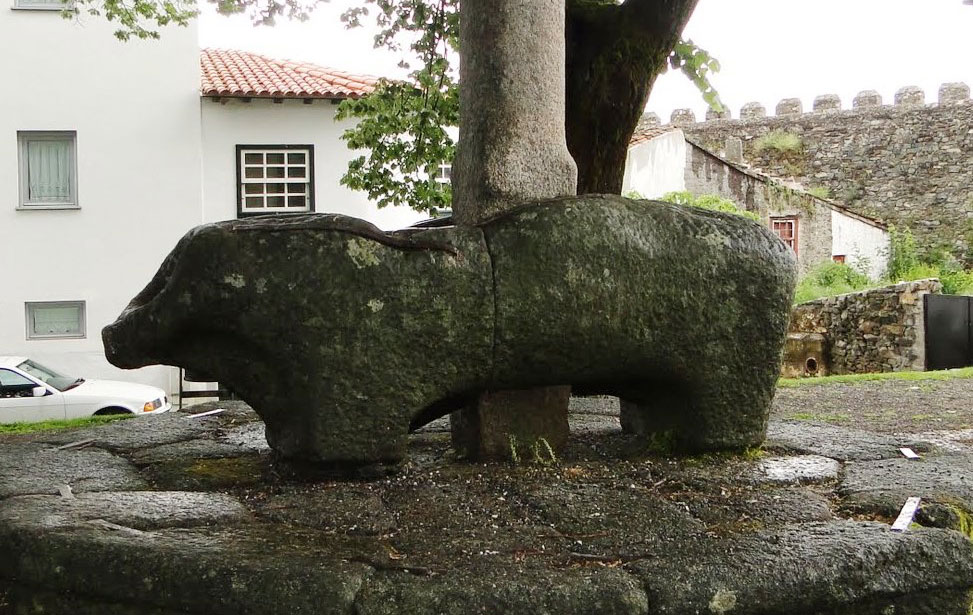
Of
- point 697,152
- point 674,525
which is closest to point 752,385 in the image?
point 674,525

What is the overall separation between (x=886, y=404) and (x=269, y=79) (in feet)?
49.3

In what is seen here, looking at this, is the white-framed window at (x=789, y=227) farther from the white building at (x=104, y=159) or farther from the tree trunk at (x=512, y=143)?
the tree trunk at (x=512, y=143)

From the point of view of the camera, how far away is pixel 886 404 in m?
6.54

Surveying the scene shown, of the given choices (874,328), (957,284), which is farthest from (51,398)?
(957,284)

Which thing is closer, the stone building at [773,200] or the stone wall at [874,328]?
the stone wall at [874,328]

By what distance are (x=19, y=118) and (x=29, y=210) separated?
1674mm

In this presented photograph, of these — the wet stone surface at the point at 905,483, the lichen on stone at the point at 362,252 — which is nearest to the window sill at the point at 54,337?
the lichen on stone at the point at 362,252

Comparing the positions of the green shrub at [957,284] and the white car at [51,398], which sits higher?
the green shrub at [957,284]

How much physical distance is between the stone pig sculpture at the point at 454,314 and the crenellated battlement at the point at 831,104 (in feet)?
77.4

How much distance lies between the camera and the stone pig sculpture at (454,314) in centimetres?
313

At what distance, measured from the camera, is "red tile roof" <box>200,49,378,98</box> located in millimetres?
17484

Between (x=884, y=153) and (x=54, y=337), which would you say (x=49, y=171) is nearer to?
(x=54, y=337)

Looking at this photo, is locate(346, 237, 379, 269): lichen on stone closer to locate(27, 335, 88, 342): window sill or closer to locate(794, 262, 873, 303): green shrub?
locate(27, 335, 88, 342): window sill

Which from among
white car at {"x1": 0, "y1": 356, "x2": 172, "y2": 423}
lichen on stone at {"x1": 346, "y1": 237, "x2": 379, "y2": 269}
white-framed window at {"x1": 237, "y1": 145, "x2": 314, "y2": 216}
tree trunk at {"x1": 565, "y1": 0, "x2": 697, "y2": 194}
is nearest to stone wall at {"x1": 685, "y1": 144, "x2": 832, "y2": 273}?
white-framed window at {"x1": 237, "y1": 145, "x2": 314, "y2": 216}
